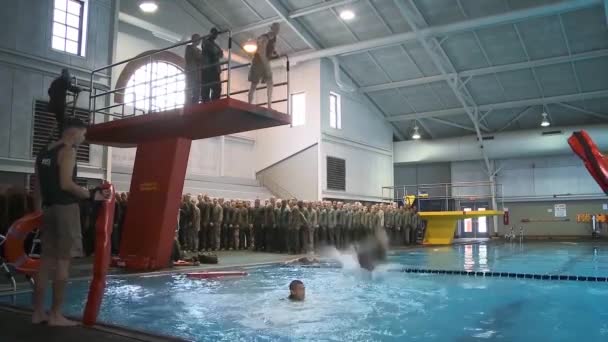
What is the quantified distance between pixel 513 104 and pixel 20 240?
2694 cm

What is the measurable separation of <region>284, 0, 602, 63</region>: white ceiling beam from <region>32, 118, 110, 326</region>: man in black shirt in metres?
19.3

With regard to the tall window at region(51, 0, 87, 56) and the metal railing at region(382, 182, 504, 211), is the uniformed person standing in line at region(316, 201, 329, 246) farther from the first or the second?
the metal railing at region(382, 182, 504, 211)

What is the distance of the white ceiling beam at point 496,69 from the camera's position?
897 inches

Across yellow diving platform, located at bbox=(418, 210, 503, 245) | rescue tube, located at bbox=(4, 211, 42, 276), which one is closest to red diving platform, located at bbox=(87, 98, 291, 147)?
rescue tube, located at bbox=(4, 211, 42, 276)

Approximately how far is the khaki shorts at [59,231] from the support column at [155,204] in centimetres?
603

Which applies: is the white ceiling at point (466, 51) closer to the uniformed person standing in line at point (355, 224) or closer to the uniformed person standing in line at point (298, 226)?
the uniformed person standing in line at point (355, 224)

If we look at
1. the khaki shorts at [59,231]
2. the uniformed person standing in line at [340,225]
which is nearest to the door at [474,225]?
the uniformed person standing in line at [340,225]

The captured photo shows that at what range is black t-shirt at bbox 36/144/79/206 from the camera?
4762mm

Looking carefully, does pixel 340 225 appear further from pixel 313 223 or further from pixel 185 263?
pixel 185 263

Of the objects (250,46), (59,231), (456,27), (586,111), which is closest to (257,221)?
(250,46)

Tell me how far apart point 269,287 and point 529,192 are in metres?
27.8

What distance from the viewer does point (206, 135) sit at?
11.3 m

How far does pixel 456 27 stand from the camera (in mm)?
21094

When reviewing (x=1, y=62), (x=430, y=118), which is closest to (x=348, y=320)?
(x=1, y=62)
